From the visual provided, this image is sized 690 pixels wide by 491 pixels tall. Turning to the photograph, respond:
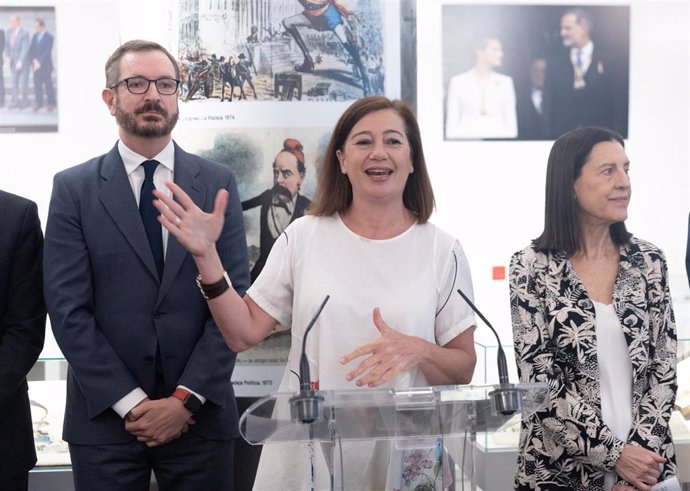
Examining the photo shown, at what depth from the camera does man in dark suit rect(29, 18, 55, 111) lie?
4.97 meters

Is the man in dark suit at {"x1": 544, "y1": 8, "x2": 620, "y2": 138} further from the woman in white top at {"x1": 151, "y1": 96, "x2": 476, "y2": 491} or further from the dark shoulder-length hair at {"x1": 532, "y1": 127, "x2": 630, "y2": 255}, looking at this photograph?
the woman in white top at {"x1": 151, "y1": 96, "x2": 476, "y2": 491}

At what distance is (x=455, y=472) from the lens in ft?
6.30

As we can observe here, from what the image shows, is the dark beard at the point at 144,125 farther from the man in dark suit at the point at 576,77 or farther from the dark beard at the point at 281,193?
the man in dark suit at the point at 576,77

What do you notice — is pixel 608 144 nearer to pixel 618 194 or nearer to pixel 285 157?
pixel 618 194

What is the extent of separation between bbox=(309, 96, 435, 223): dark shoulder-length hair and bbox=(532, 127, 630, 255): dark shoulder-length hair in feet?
1.23

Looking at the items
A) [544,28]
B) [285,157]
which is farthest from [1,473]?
[544,28]

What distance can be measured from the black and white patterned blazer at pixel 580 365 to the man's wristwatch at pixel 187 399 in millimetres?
986

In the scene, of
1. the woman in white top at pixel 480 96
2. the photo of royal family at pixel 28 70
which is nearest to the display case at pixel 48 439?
the photo of royal family at pixel 28 70

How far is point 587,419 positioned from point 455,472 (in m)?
0.76

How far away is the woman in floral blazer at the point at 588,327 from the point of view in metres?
2.56

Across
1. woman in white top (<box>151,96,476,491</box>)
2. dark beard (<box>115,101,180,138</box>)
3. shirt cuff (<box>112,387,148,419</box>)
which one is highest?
dark beard (<box>115,101,180,138</box>)

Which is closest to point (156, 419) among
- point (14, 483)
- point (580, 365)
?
point (14, 483)

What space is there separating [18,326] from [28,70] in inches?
100

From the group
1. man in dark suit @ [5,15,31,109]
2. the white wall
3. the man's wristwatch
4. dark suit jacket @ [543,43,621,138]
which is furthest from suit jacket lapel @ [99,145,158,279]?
dark suit jacket @ [543,43,621,138]
